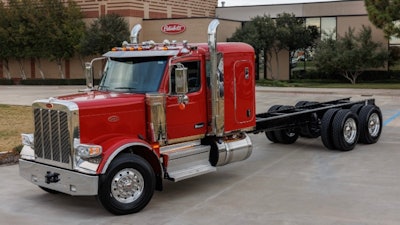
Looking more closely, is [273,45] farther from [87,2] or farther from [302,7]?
[87,2]

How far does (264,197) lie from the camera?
8.21 meters

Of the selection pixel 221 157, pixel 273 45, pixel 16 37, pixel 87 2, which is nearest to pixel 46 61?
pixel 16 37

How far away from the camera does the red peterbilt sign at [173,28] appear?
41.9 metres

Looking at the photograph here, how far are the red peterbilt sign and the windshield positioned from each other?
33.5 meters

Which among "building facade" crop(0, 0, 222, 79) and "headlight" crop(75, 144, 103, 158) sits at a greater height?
"building facade" crop(0, 0, 222, 79)

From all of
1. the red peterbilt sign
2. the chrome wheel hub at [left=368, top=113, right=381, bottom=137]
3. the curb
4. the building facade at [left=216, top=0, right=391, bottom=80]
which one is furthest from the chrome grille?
the red peterbilt sign

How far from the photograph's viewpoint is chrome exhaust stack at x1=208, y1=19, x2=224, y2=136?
28.4 ft

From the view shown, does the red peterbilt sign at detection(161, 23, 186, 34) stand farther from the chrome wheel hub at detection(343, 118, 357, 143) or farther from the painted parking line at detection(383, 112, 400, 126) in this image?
the chrome wheel hub at detection(343, 118, 357, 143)

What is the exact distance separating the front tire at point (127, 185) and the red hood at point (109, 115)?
1.53 feet

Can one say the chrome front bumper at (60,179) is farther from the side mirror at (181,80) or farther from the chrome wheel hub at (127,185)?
the side mirror at (181,80)

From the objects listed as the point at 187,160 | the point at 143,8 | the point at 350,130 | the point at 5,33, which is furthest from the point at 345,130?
the point at 5,33

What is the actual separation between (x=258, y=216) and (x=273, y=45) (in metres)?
34.1

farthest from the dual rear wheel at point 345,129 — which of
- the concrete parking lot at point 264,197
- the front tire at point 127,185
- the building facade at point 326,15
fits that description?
the building facade at point 326,15

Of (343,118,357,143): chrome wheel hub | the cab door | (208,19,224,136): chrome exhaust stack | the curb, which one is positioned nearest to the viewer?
the cab door
